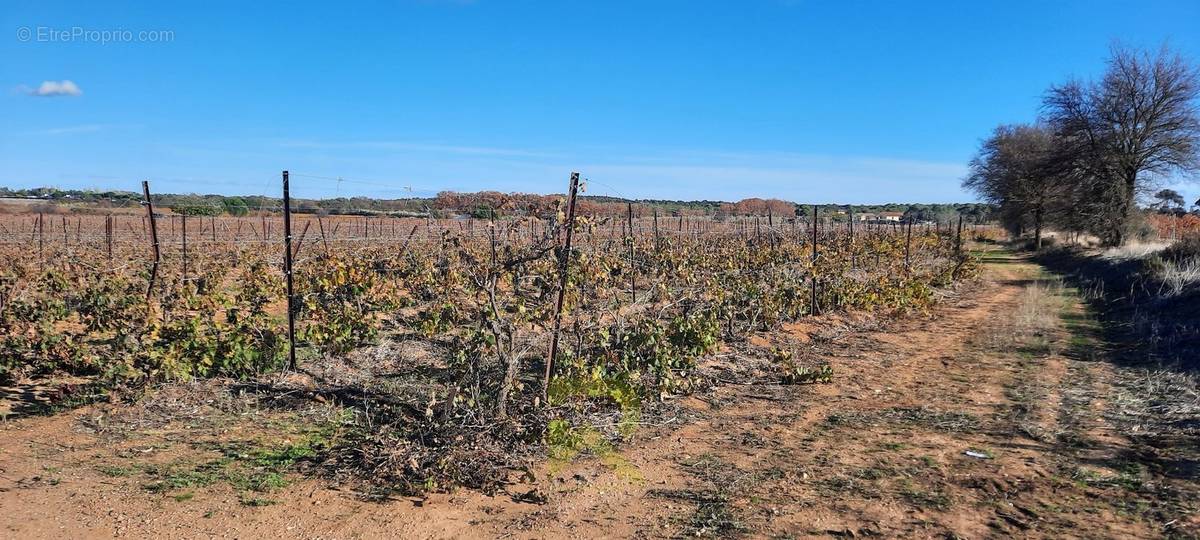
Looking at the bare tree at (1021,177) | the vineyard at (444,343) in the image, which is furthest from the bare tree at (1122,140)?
the vineyard at (444,343)

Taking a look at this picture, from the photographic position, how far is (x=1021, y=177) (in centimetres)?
3050

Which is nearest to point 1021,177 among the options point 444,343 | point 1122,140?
point 1122,140

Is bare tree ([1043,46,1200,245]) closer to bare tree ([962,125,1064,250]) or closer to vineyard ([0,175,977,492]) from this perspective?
bare tree ([962,125,1064,250])

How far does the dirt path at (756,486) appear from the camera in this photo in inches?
149

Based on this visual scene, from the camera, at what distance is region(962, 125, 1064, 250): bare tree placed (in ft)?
89.8

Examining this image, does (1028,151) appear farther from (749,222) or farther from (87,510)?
(87,510)

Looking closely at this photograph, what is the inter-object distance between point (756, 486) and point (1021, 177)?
31512mm

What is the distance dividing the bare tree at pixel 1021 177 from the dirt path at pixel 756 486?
2448cm

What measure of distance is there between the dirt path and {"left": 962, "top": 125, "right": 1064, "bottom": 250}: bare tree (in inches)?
964

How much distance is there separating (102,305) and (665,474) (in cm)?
549

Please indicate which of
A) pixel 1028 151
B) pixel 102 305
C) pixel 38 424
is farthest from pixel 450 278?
pixel 1028 151

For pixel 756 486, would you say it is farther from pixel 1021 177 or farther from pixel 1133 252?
pixel 1021 177

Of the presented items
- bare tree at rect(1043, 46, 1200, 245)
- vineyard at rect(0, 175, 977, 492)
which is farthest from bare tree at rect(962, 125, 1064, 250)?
vineyard at rect(0, 175, 977, 492)

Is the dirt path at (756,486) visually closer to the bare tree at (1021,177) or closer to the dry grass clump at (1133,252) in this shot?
the dry grass clump at (1133,252)
